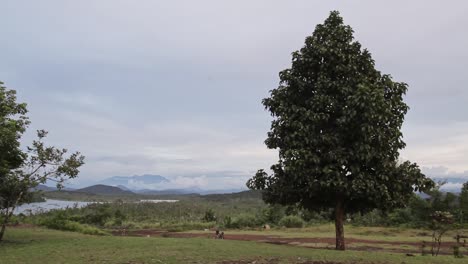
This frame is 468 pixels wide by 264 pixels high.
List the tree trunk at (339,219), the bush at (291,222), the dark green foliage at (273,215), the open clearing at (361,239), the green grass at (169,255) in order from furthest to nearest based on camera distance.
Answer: the dark green foliage at (273,215) → the bush at (291,222) → the open clearing at (361,239) → the tree trunk at (339,219) → the green grass at (169,255)

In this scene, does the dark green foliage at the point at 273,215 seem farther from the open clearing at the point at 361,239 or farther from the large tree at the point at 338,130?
the large tree at the point at 338,130

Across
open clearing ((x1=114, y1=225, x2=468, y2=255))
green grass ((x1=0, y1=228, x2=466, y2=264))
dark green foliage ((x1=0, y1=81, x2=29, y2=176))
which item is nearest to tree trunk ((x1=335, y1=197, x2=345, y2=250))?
green grass ((x1=0, y1=228, x2=466, y2=264))

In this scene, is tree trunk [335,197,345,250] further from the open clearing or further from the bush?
the bush

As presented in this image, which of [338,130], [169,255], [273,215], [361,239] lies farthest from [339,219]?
[273,215]

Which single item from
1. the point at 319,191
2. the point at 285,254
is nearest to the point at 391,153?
the point at 319,191

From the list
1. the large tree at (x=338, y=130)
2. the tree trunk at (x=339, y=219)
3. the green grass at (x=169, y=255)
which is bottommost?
the green grass at (x=169, y=255)

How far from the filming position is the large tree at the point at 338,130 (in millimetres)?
14219

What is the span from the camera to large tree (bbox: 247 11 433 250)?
560 inches

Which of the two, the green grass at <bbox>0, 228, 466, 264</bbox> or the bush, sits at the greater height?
the green grass at <bbox>0, 228, 466, 264</bbox>

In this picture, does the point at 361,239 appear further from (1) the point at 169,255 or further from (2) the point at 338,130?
(1) the point at 169,255

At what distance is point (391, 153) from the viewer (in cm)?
1510

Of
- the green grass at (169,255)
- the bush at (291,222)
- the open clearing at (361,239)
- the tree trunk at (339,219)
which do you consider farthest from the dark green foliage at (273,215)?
the green grass at (169,255)

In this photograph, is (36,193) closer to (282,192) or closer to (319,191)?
(282,192)

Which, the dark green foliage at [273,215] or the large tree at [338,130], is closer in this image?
the large tree at [338,130]
